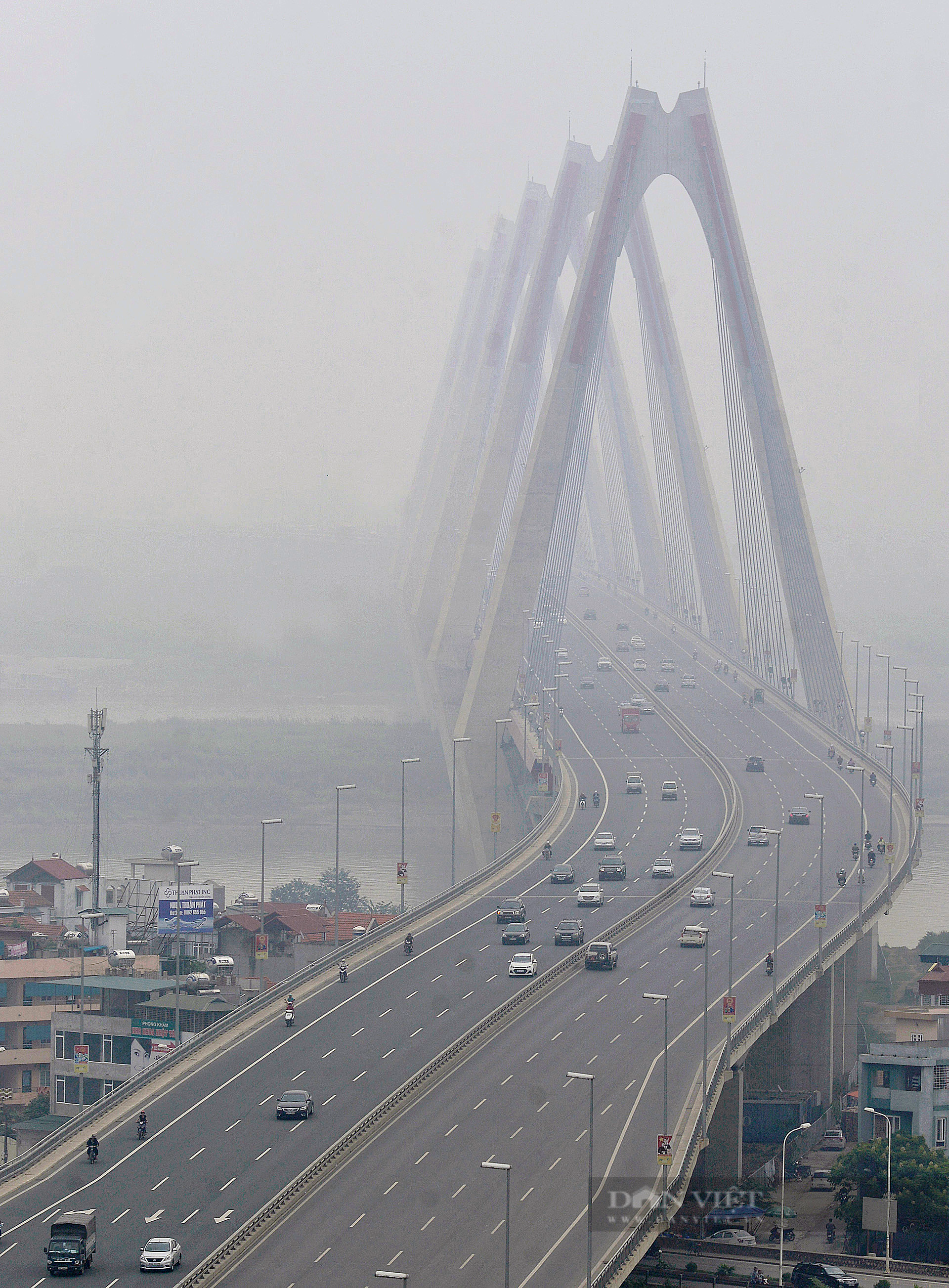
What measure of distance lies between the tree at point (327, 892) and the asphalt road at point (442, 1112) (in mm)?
28441

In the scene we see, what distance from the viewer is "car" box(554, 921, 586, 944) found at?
144 ft

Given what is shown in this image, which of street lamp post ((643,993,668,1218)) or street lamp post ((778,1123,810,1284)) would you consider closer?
street lamp post ((643,993,668,1218))

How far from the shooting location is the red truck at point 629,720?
3120 inches

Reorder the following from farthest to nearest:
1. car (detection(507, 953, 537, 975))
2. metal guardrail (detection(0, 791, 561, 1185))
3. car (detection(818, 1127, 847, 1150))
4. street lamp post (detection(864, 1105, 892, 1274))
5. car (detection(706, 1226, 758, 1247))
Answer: car (detection(818, 1127, 847, 1150)), car (detection(507, 953, 537, 975)), car (detection(706, 1226, 758, 1247)), street lamp post (detection(864, 1105, 892, 1274)), metal guardrail (detection(0, 791, 561, 1185))

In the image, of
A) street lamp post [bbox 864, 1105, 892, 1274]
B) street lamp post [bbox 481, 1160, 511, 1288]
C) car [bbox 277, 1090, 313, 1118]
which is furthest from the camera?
street lamp post [bbox 864, 1105, 892, 1274]

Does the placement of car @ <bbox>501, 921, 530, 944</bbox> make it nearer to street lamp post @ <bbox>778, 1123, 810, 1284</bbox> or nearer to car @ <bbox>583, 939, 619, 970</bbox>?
car @ <bbox>583, 939, 619, 970</bbox>

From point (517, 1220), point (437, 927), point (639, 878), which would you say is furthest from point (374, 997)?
point (639, 878)

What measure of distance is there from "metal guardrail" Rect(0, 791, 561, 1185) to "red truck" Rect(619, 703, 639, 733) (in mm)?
26116

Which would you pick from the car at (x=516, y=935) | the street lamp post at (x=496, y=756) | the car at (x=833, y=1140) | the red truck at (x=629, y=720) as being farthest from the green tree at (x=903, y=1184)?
the red truck at (x=629, y=720)

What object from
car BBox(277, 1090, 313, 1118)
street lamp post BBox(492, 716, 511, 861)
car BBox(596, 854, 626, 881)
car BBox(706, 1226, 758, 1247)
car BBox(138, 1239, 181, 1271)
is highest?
street lamp post BBox(492, 716, 511, 861)

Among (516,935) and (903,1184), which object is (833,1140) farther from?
(516,935)

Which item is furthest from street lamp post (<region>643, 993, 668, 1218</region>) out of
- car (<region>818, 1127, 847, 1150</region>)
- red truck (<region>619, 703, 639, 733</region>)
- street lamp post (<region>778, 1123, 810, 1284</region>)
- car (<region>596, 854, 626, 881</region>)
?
red truck (<region>619, 703, 639, 733</region>)

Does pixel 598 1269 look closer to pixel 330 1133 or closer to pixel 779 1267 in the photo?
pixel 330 1133

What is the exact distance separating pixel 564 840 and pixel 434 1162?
3031 cm
